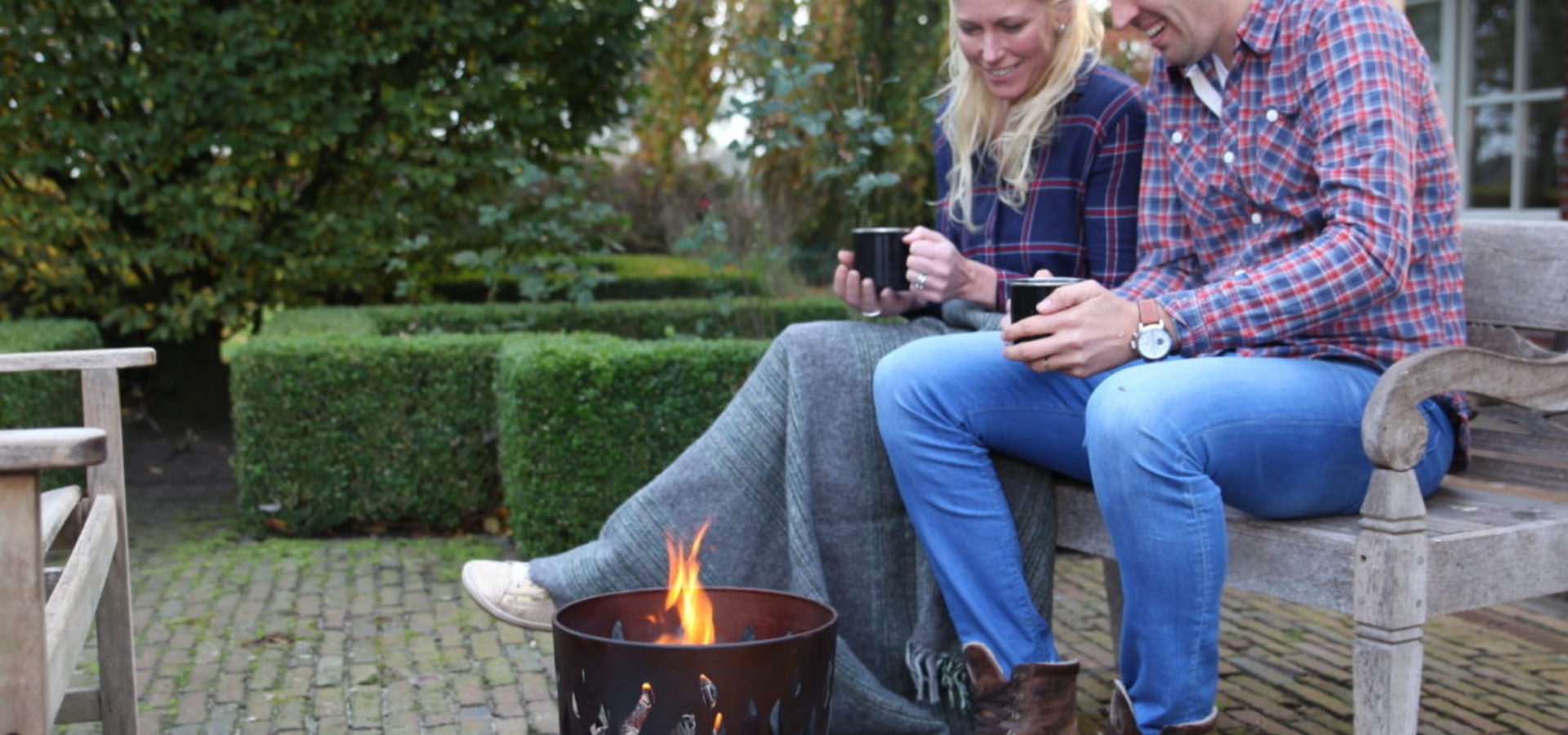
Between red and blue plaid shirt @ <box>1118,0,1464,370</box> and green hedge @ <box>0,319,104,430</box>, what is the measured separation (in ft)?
12.7

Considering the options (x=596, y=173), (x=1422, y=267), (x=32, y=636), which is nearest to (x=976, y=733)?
(x=1422, y=267)

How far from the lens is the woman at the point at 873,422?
8.95 feet

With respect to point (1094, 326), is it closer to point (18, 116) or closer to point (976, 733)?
point (976, 733)

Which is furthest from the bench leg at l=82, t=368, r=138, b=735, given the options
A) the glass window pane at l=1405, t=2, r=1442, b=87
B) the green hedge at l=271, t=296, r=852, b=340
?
the glass window pane at l=1405, t=2, r=1442, b=87

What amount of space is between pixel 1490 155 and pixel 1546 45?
25.9 inches

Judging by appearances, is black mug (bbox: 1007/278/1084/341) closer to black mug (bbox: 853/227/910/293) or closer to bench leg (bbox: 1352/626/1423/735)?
black mug (bbox: 853/227/910/293)

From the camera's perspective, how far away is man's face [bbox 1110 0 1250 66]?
256 cm

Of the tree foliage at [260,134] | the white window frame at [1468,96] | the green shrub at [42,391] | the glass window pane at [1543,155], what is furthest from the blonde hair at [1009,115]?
the glass window pane at [1543,155]

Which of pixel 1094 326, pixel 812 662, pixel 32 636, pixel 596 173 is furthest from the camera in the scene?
pixel 596 173

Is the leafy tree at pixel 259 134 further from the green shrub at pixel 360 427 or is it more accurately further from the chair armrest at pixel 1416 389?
the chair armrest at pixel 1416 389

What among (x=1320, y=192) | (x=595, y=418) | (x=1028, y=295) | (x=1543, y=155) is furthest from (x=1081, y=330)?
(x=1543, y=155)

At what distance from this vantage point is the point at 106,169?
6.30 meters

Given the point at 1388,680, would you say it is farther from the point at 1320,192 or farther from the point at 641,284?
the point at 641,284

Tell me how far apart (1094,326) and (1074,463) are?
395mm
